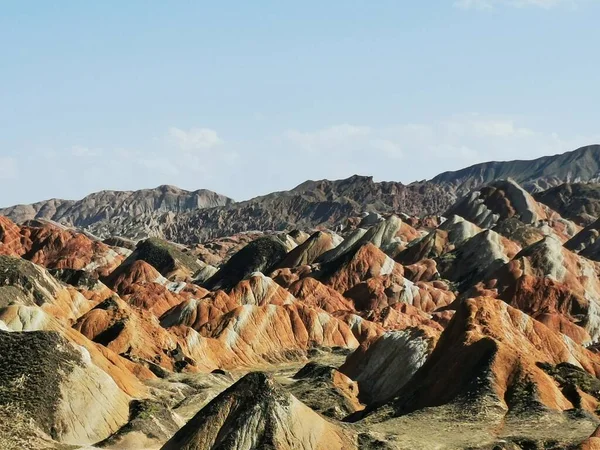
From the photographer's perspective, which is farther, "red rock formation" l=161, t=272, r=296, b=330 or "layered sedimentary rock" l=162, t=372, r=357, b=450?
"red rock formation" l=161, t=272, r=296, b=330

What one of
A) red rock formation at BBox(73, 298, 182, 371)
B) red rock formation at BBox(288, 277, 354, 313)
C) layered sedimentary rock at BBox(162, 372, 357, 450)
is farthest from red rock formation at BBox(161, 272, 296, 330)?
layered sedimentary rock at BBox(162, 372, 357, 450)

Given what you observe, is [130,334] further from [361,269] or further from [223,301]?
[361,269]

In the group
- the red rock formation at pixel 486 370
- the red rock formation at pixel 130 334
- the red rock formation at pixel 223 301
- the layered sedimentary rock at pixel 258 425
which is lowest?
the layered sedimentary rock at pixel 258 425

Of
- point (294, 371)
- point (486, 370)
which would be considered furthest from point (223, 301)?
point (486, 370)

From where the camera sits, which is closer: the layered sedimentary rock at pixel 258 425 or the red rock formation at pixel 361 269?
the layered sedimentary rock at pixel 258 425

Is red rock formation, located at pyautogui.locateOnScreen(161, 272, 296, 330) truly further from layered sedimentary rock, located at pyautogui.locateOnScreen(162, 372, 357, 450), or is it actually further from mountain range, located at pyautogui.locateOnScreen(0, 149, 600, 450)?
layered sedimentary rock, located at pyautogui.locateOnScreen(162, 372, 357, 450)

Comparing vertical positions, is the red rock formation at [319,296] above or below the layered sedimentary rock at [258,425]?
above

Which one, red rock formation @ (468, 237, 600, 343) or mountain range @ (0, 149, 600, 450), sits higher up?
red rock formation @ (468, 237, 600, 343)

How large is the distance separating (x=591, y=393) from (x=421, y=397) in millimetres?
12830

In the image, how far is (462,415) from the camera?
2598 inches

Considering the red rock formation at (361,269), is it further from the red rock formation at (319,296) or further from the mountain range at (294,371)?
the mountain range at (294,371)

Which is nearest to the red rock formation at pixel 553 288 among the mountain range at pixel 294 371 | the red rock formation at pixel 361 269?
the mountain range at pixel 294 371

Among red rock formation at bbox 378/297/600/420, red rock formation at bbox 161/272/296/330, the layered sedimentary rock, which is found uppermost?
red rock formation at bbox 161/272/296/330

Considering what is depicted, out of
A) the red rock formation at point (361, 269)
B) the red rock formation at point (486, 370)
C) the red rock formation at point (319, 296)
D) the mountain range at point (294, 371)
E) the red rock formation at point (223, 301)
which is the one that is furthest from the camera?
the red rock formation at point (361, 269)
